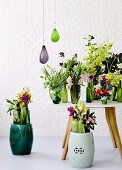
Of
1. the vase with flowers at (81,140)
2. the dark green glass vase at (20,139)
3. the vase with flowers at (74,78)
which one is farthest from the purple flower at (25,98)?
the vase with flowers at (81,140)

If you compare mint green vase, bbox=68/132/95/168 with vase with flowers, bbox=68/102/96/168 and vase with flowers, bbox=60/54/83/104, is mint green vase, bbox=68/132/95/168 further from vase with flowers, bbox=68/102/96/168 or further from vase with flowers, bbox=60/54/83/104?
vase with flowers, bbox=60/54/83/104

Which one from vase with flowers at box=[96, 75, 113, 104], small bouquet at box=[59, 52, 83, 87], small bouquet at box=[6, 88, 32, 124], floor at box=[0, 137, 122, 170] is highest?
small bouquet at box=[59, 52, 83, 87]

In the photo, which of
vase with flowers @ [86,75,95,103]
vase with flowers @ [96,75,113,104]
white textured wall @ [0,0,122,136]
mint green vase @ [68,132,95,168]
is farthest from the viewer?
white textured wall @ [0,0,122,136]

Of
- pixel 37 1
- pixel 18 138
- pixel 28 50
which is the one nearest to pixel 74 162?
pixel 18 138

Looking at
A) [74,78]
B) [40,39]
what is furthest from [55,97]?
[40,39]

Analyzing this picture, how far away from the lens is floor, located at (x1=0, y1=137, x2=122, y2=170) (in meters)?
3.29

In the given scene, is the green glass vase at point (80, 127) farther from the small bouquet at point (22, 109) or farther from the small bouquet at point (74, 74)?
the small bouquet at point (22, 109)

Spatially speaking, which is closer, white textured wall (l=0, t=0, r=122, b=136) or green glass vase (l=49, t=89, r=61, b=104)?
green glass vase (l=49, t=89, r=61, b=104)

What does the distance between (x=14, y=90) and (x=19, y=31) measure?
0.68 meters

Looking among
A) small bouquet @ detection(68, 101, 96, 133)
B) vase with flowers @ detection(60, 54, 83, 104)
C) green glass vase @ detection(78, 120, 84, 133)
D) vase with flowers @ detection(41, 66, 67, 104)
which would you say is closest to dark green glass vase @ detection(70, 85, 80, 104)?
vase with flowers @ detection(60, 54, 83, 104)

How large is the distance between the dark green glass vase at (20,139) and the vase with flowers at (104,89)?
0.73 meters

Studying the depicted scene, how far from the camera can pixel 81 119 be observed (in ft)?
10.9

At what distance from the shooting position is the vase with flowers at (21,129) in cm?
367

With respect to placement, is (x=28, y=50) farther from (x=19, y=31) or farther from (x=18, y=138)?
(x=18, y=138)
